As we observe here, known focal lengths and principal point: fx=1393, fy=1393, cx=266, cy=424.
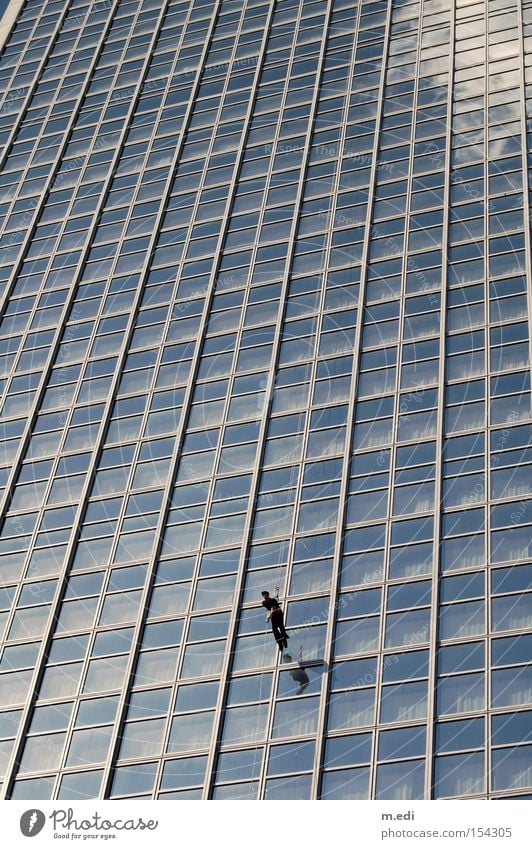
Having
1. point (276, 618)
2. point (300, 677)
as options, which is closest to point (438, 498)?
point (276, 618)

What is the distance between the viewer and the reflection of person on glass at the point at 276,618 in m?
53.1

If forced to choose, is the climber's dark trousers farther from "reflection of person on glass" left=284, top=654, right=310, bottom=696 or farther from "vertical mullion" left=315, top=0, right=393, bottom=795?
"vertical mullion" left=315, top=0, right=393, bottom=795

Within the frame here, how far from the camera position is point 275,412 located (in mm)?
66812

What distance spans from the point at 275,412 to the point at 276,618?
15.2 m

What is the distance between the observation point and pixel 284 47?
9125cm

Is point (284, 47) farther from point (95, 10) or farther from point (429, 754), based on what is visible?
point (429, 754)

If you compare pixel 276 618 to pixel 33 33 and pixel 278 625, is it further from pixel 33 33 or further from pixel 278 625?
pixel 33 33

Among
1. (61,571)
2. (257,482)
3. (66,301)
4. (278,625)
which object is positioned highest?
(278,625)

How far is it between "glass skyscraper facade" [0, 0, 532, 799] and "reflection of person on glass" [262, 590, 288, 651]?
1.07 meters

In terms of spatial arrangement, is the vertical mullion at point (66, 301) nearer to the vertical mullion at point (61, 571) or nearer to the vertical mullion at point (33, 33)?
the vertical mullion at point (61, 571)

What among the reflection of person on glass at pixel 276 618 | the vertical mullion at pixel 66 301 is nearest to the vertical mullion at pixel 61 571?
the vertical mullion at pixel 66 301

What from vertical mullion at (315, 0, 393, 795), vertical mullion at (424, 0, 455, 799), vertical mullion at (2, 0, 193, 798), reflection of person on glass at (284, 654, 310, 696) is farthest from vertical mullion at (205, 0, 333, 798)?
vertical mullion at (2, 0, 193, 798)

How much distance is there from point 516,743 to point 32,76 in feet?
222
